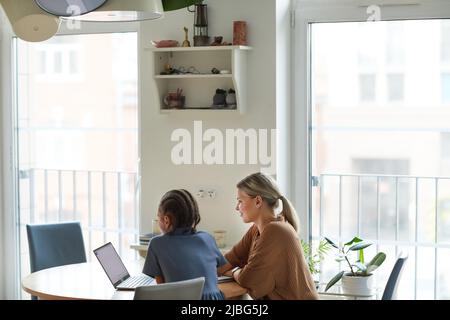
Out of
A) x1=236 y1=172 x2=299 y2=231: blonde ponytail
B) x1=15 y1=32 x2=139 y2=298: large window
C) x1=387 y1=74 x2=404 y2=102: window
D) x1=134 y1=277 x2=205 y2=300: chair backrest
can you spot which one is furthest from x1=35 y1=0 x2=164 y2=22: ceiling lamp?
x1=15 y1=32 x2=139 y2=298: large window

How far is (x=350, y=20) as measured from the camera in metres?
4.57

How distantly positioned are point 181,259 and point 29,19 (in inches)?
55.9

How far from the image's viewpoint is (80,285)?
3.83m

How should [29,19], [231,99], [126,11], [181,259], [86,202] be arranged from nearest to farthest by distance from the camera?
[29,19] → [126,11] → [181,259] → [231,99] → [86,202]

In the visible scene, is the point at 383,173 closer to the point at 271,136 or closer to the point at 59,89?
the point at 271,136

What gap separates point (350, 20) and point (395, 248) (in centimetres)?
135

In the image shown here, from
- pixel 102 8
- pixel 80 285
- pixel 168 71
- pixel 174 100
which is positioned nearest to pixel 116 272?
pixel 80 285

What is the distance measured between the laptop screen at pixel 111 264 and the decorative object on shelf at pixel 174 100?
3.54 feet

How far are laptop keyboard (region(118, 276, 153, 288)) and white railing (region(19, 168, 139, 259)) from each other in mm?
1488

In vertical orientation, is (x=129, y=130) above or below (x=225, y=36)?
below

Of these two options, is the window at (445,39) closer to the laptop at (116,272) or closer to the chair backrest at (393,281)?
the chair backrest at (393,281)

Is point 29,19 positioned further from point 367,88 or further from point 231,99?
point 367,88

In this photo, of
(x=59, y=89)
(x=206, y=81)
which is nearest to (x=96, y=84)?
(x=59, y=89)

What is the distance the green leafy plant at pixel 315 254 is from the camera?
456 centimetres
